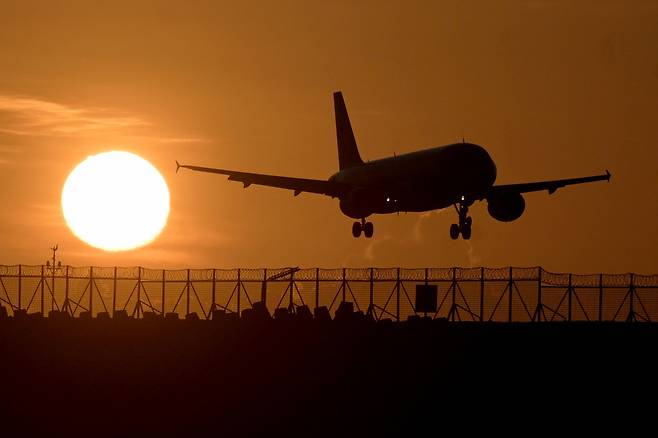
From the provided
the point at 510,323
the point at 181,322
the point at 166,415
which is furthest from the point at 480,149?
the point at 166,415

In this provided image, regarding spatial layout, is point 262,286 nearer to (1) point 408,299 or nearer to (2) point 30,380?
(1) point 408,299

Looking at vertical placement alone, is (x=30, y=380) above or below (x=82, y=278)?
below

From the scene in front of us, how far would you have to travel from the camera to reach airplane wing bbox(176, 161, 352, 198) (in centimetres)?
9250

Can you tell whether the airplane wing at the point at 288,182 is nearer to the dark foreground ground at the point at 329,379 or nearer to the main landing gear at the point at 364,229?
the main landing gear at the point at 364,229

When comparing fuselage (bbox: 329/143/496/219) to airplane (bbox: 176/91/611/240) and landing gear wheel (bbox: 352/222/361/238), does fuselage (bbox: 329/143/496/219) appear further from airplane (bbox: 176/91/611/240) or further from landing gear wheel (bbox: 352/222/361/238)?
landing gear wheel (bbox: 352/222/361/238)

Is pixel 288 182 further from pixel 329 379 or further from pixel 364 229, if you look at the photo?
pixel 329 379

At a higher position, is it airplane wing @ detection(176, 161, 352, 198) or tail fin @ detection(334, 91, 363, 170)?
tail fin @ detection(334, 91, 363, 170)

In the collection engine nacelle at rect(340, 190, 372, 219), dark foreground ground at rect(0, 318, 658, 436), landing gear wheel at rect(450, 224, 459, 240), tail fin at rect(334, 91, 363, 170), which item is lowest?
dark foreground ground at rect(0, 318, 658, 436)

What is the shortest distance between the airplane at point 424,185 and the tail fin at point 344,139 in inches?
467

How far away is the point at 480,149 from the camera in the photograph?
81625 mm

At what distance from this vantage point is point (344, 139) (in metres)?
116

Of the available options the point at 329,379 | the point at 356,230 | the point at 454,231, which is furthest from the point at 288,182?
the point at 329,379

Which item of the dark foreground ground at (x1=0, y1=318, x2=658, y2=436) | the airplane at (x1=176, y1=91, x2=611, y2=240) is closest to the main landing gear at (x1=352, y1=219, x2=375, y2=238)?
the airplane at (x1=176, y1=91, x2=611, y2=240)

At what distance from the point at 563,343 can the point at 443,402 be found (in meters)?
9.82
